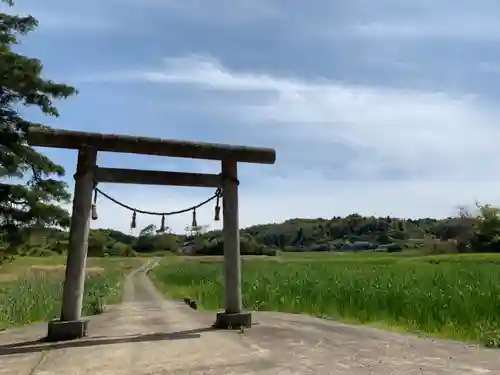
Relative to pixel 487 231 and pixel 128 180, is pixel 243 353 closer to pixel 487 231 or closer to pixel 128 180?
pixel 128 180

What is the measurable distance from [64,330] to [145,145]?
2.80m

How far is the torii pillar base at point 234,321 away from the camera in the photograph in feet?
25.1

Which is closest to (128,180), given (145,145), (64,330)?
(145,145)

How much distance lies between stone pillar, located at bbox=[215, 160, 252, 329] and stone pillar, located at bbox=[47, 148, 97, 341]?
2017mm

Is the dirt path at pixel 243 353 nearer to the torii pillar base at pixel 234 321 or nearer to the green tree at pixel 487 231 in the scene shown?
the torii pillar base at pixel 234 321

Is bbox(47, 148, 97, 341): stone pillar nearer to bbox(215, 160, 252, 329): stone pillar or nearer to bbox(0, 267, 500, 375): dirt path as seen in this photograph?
bbox(0, 267, 500, 375): dirt path

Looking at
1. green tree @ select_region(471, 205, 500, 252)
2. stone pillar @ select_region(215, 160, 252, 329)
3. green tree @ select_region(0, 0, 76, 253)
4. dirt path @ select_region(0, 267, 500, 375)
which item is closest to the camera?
dirt path @ select_region(0, 267, 500, 375)

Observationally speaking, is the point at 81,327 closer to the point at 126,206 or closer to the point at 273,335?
the point at 126,206

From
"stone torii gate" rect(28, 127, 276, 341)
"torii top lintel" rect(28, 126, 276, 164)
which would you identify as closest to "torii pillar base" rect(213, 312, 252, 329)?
"stone torii gate" rect(28, 127, 276, 341)

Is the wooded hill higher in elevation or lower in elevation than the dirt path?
higher

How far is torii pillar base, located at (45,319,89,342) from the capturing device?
267 inches

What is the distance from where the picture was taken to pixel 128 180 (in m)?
7.61

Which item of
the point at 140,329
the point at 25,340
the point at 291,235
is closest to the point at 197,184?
the point at 140,329

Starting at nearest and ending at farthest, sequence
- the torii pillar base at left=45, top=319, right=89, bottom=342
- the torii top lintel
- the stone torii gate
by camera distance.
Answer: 1. the torii pillar base at left=45, top=319, right=89, bottom=342
2. the stone torii gate
3. the torii top lintel
